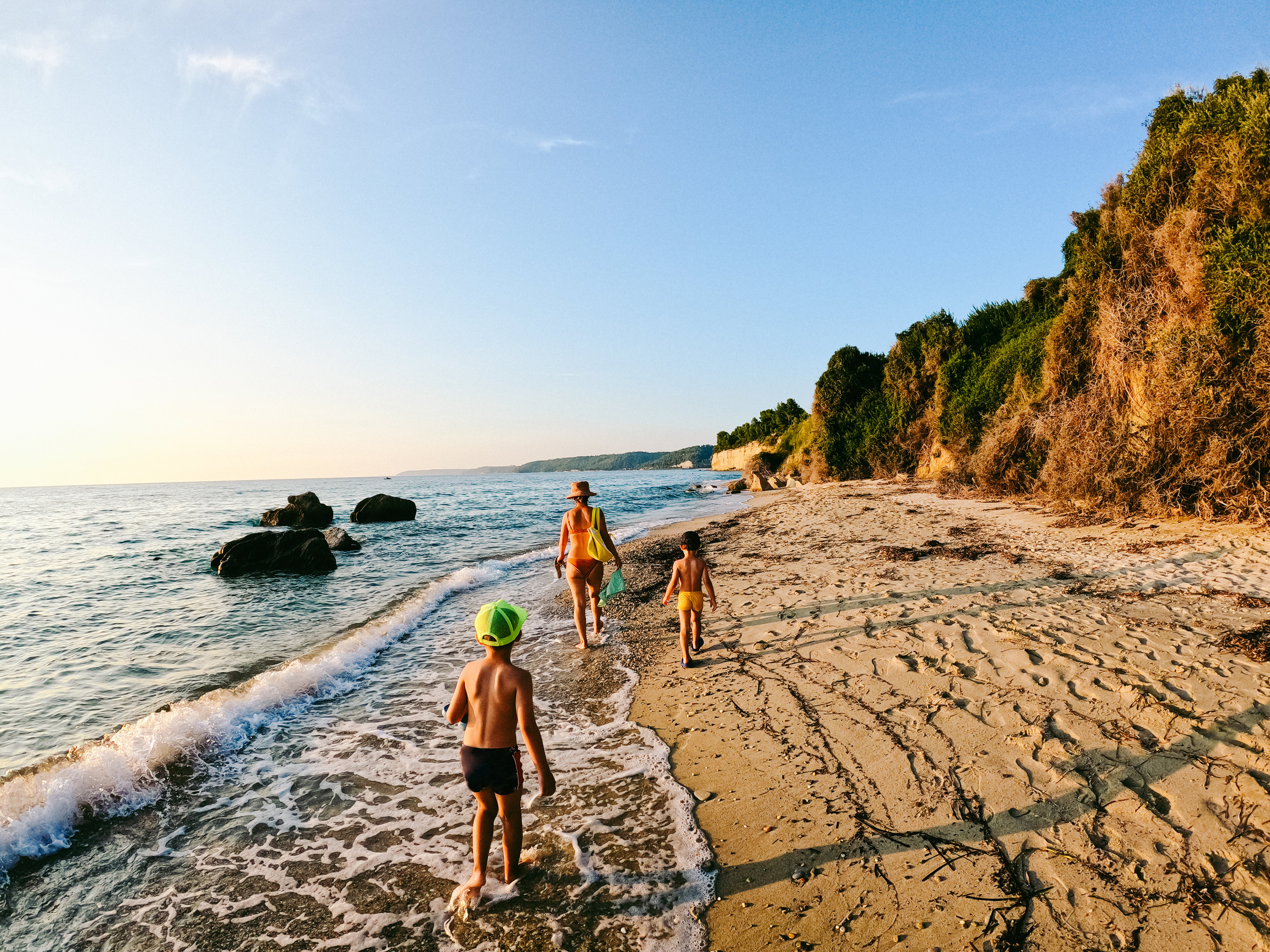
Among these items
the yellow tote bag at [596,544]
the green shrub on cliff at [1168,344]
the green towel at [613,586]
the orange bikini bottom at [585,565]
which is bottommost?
the green towel at [613,586]

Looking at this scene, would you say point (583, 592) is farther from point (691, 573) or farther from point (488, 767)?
point (488, 767)

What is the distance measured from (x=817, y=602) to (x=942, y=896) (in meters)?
5.57

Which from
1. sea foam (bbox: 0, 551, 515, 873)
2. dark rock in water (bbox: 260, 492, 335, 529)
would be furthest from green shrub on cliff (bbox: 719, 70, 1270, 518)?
dark rock in water (bbox: 260, 492, 335, 529)

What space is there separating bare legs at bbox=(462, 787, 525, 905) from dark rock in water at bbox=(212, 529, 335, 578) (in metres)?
15.5

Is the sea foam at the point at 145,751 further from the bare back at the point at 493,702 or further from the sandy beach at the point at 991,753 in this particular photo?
the sandy beach at the point at 991,753

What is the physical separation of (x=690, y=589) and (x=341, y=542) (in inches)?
717

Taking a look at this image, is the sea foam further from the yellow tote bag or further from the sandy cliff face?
the sandy cliff face

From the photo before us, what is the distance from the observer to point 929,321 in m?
32.0

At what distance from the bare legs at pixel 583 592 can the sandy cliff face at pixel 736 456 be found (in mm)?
47343

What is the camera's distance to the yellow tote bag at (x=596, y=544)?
815 cm

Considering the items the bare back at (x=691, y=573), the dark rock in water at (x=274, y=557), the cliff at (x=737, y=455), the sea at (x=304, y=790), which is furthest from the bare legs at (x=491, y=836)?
the cliff at (x=737, y=455)

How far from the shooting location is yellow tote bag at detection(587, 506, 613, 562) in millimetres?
8148

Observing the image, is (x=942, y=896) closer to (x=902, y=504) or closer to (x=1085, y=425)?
(x=1085, y=425)

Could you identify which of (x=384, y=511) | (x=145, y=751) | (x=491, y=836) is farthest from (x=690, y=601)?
(x=384, y=511)
